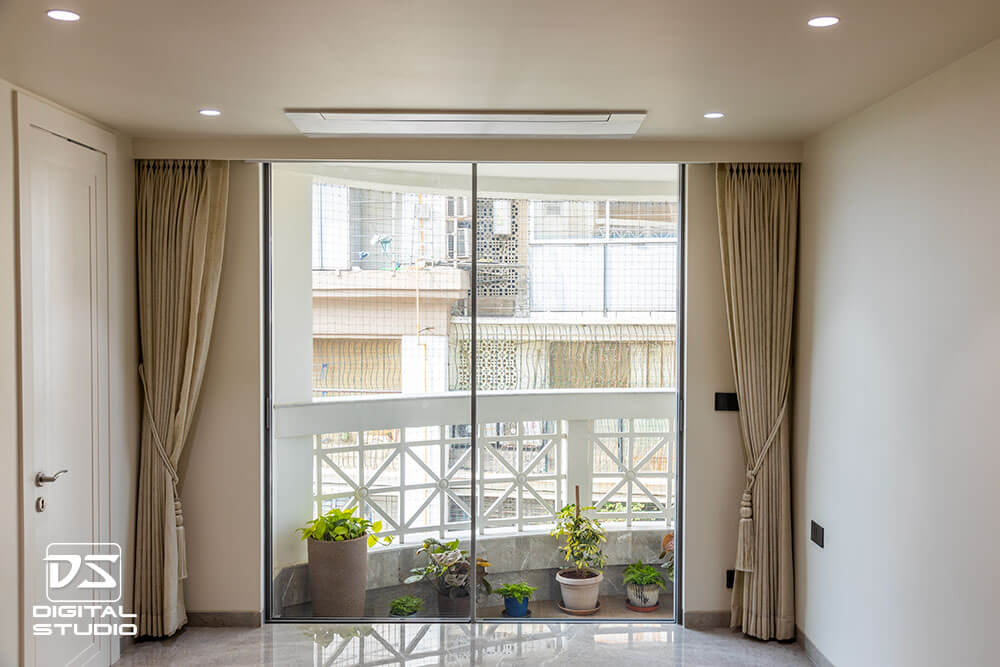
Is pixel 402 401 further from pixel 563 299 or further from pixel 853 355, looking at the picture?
pixel 853 355

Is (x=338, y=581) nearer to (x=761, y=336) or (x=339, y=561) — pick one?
(x=339, y=561)

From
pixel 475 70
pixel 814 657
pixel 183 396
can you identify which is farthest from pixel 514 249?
pixel 814 657

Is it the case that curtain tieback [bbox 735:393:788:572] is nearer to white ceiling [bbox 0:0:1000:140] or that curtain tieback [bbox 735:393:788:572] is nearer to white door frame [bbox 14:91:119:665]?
white ceiling [bbox 0:0:1000:140]

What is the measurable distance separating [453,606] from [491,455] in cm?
86

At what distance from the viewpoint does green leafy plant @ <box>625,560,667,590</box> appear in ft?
14.9

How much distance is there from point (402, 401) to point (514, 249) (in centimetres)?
104

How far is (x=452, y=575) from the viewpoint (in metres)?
4.52

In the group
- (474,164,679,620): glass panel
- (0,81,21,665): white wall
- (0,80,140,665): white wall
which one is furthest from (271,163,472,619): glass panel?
(0,81,21,665): white wall

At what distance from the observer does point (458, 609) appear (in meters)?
4.52

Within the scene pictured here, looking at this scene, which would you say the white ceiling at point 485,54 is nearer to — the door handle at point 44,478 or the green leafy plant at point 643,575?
the door handle at point 44,478

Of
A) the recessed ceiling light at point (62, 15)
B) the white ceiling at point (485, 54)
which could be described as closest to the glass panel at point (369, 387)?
the white ceiling at point (485, 54)

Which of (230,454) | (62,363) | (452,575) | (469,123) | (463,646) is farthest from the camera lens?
(452,575)

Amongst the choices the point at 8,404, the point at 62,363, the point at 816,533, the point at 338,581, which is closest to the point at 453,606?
the point at 338,581

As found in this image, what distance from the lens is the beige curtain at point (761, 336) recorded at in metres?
4.29
